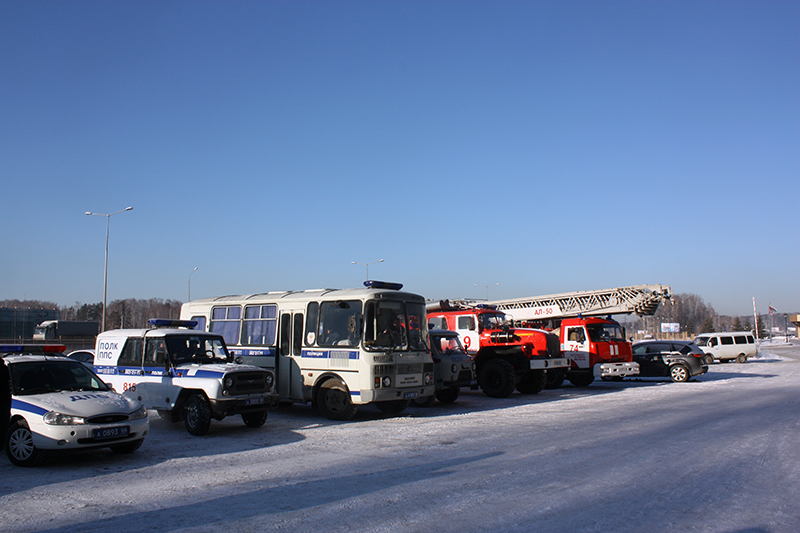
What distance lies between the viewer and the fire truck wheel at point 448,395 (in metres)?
16.9

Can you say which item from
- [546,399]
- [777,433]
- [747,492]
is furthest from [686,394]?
[747,492]

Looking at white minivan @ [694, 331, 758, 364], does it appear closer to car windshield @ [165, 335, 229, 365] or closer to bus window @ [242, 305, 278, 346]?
bus window @ [242, 305, 278, 346]

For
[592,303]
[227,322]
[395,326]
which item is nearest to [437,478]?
[395,326]

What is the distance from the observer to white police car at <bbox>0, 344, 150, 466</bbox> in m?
8.38

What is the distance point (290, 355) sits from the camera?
14.4m

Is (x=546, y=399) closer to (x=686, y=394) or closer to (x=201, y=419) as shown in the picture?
(x=686, y=394)

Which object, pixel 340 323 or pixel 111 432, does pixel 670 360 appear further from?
pixel 111 432

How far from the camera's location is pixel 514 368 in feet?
62.5

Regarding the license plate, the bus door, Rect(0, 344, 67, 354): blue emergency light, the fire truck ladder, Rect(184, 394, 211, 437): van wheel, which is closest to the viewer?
the license plate

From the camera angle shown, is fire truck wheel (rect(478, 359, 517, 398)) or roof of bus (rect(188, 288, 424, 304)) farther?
fire truck wheel (rect(478, 359, 517, 398))

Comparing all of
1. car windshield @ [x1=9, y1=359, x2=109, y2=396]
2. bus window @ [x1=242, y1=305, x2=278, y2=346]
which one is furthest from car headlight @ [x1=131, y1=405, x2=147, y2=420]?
bus window @ [x1=242, y1=305, x2=278, y2=346]

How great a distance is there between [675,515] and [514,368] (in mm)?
13290

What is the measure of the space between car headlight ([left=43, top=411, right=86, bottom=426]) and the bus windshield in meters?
5.92

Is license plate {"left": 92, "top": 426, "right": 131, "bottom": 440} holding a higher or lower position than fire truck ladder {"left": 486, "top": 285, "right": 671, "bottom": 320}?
lower
